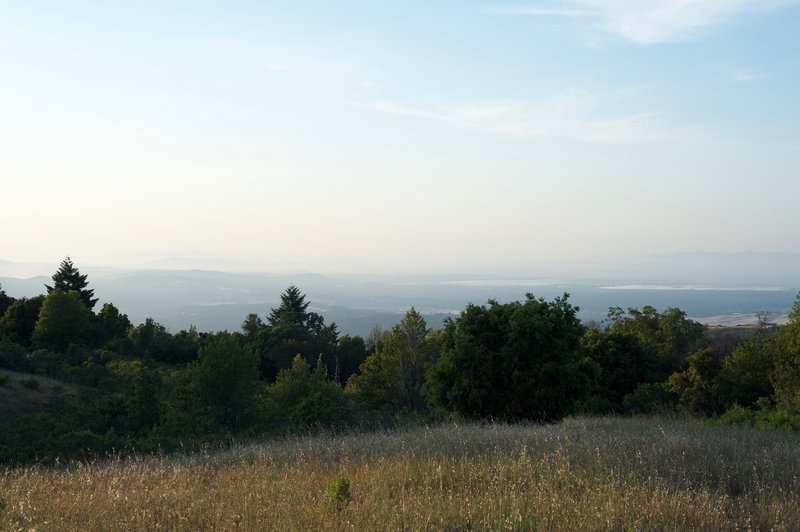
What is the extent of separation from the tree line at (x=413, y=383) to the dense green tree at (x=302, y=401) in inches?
2.8

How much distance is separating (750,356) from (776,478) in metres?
25.4

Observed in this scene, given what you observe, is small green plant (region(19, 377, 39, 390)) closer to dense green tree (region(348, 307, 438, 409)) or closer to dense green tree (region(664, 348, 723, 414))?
dense green tree (region(348, 307, 438, 409))

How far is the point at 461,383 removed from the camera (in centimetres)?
2162

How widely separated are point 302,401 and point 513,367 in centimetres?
847

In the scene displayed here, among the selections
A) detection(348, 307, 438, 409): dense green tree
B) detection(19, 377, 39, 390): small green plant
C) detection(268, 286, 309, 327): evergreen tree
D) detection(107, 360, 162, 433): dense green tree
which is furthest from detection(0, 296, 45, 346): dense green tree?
detection(268, 286, 309, 327): evergreen tree

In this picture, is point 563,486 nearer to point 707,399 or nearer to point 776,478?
point 776,478

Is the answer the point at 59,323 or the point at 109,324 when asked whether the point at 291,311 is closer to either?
the point at 109,324

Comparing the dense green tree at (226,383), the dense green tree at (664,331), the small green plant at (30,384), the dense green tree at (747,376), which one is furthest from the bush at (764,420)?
the small green plant at (30,384)

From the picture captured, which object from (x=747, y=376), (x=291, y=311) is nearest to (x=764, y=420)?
(x=747, y=376)

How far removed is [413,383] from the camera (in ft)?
144

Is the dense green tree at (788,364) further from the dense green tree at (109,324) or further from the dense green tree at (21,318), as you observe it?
the dense green tree at (21,318)

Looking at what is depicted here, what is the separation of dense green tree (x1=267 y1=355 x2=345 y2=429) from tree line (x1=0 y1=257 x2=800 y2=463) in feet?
0.23

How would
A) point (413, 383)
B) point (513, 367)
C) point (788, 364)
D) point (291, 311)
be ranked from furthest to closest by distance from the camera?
1. point (291, 311)
2. point (413, 383)
3. point (788, 364)
4. point (513, 367)

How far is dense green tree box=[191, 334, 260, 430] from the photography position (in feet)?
83.4
